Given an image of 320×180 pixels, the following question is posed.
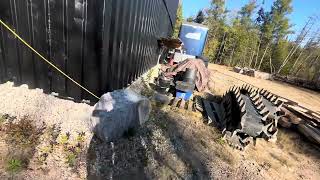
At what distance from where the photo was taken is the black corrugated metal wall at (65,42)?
3729 mm

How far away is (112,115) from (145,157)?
98 cm

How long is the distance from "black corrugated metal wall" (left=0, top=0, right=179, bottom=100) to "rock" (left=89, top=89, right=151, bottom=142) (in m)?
0.34

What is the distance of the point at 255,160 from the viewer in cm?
530

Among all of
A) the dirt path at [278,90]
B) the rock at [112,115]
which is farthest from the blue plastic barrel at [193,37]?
the rock at [112,115]

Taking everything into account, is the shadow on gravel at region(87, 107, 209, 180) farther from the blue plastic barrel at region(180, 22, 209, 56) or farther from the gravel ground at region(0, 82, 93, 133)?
the blue plastic barrel at region(180, 22, 209, 56)

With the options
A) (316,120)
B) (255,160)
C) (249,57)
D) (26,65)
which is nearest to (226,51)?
(249,57)

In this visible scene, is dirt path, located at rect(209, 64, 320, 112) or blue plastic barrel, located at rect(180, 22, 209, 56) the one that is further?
blue plastic barrel, located at rect(180, 22, 209, 56)

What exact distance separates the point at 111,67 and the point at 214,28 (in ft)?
111

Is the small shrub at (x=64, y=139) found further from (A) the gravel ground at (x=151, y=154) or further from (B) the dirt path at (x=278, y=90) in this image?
(B) the dirt path at (x=278, y=90)

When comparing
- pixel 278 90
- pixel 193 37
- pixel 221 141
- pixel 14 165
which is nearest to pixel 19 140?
pixel 14 165

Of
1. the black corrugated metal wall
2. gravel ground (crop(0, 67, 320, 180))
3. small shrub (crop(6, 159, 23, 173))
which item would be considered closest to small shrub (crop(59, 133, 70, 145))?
gravel ground (crop(0, 67, 320, 180))

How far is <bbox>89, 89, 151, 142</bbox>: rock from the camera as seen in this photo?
396cm

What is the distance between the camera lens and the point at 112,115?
3973 mm

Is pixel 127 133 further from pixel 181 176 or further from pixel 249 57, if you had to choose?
pixel 249 57
